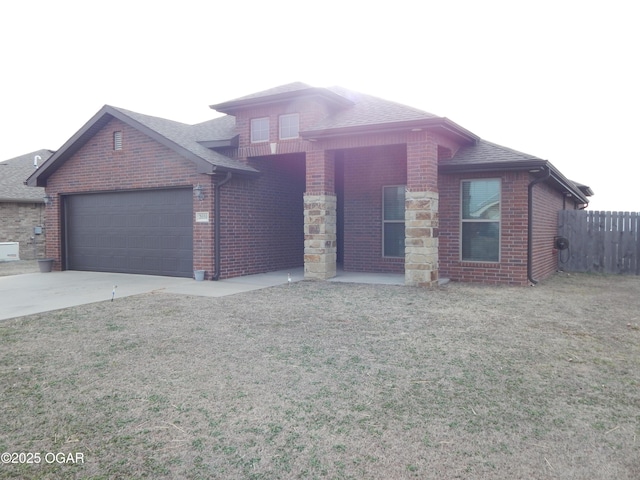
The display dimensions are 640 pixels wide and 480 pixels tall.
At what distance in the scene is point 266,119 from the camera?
1359cm

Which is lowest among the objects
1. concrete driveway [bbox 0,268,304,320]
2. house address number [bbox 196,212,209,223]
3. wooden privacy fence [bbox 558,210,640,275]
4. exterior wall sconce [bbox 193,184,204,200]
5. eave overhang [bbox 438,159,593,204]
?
concrete driveway [bbox 0,268,304,320]

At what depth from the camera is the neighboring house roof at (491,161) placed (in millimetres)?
10844

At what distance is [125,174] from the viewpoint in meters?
13.7

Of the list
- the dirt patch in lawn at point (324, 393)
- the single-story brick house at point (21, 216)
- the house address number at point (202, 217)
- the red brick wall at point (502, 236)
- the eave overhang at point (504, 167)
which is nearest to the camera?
the dirt patch in lawn at point (324, 393)

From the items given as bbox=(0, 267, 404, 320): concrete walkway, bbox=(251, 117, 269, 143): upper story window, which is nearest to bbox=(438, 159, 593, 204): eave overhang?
bbox=(0, 267, 404, 320): concrete walkway

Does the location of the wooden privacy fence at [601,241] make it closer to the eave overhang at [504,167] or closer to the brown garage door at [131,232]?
the eave overhang at [504,167]

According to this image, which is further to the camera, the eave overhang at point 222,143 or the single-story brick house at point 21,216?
the single-story brick house at point 21,216

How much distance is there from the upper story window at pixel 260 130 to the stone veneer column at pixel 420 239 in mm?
4772

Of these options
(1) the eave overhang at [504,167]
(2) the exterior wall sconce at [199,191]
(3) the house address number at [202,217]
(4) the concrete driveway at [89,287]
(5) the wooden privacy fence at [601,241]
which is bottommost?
(4) the concrete driveway at [89,287]

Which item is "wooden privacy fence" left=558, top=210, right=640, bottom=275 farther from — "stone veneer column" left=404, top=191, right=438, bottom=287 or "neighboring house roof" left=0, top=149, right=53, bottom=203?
"neighboring house roof" left=0, top=149, right=53, bottom=203

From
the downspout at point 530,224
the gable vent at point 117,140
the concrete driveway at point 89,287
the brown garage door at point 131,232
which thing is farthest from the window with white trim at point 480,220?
the gable vent at point 117,140

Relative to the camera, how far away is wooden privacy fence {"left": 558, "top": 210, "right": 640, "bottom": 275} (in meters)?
15.2

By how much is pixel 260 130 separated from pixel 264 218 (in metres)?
2.51

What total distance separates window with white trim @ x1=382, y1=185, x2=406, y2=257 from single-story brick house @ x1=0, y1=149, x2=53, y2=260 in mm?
15962
